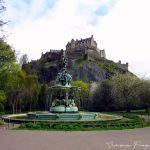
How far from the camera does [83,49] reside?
154m

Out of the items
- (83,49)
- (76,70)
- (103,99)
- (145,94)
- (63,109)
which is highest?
(83,49)

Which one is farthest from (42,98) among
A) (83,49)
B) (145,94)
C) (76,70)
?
(83,49)

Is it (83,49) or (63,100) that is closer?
(63,100)

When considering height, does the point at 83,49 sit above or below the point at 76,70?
above

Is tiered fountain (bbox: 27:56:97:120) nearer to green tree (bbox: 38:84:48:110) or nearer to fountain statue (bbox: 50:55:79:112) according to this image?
fountain statue (bbox: 50:55:79:112)

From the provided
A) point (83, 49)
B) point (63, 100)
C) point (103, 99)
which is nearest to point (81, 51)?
point (83, 49)

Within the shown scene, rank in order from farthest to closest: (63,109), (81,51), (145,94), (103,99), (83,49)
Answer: (83,49)
(81,51)
(103,99)
(145,94)
(63,109)

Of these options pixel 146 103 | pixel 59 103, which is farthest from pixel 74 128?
pixel 146 103

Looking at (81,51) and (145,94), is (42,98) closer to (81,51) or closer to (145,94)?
(145,94)

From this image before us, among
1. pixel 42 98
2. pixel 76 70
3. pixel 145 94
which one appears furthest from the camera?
pixel 76 70

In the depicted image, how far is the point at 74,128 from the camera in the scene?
2458 cm

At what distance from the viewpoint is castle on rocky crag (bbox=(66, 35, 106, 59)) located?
150725 millimetres

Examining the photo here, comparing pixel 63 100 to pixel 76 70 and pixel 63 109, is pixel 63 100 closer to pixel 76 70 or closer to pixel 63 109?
pixel 63 109

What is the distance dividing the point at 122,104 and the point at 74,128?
143 ft
